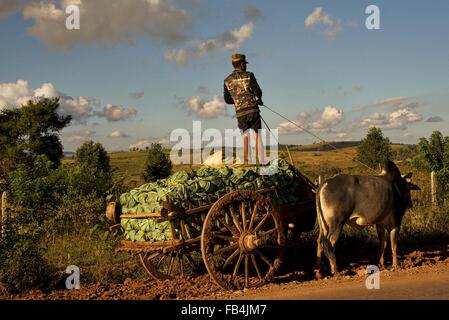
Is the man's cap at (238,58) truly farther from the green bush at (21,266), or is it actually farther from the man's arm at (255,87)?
the green bush at (21,266)

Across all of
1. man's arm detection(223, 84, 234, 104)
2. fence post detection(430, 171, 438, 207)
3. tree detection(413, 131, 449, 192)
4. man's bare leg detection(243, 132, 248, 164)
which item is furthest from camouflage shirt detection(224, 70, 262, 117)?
tree detection(413, 131, 449, 192)

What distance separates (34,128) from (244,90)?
29.1 metres

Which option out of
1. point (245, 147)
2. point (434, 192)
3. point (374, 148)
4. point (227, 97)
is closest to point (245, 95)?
point (227, 97)

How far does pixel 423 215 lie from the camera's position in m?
12.3

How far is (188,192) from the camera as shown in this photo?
6.66 m

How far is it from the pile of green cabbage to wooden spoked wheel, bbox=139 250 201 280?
2.10 ft

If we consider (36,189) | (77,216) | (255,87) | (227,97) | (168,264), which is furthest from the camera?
(36,189)

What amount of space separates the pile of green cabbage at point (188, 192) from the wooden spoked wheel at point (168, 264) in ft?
2.10

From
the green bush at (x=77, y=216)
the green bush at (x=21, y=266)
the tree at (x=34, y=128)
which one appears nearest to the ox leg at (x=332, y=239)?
the green bush at (x=21, y=266)

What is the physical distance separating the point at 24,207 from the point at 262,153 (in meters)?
6.90

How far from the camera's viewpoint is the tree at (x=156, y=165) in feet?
102

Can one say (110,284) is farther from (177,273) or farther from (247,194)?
(247,194)

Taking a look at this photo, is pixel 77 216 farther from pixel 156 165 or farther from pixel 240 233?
pixel 156 165
